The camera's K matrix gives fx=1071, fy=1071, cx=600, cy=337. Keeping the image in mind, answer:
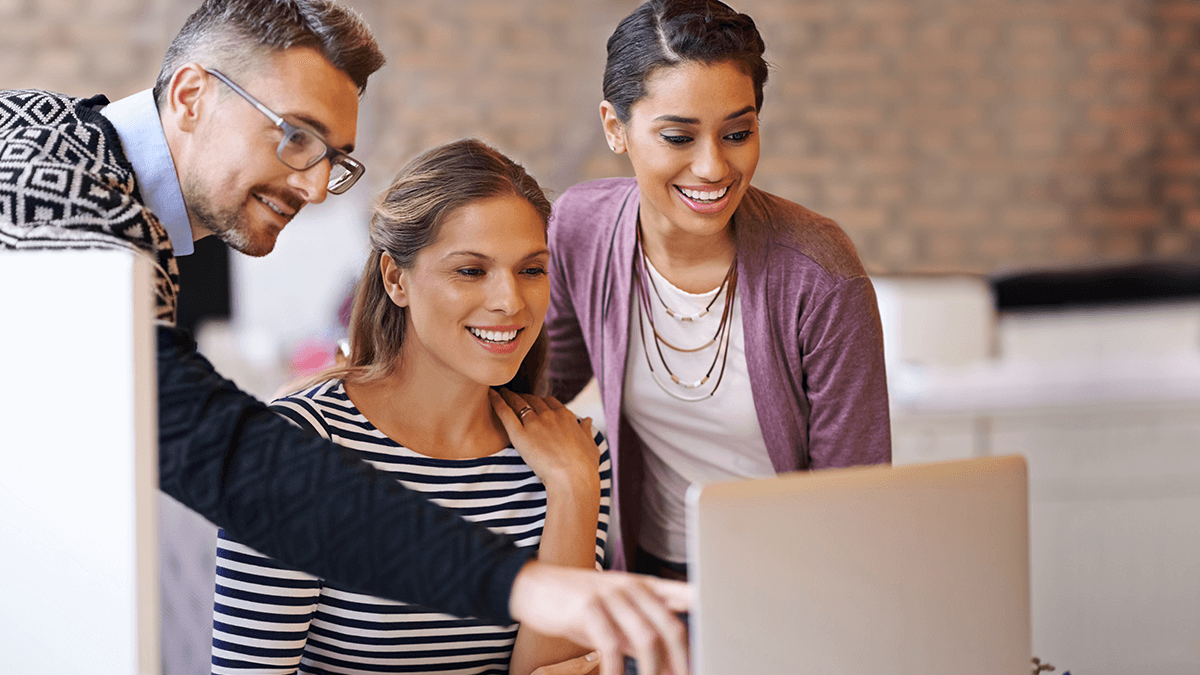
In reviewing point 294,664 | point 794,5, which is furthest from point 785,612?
point 794,5

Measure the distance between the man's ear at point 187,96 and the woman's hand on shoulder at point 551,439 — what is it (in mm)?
512

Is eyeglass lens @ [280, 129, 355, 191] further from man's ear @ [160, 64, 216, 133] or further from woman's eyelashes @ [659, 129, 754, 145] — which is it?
woman's eyelashes @ [659, 129, 754, 145]

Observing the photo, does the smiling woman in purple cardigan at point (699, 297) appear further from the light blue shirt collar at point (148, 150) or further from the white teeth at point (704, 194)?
the light blue shirt collar at point (148, 150)

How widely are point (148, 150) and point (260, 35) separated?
151 millimetres

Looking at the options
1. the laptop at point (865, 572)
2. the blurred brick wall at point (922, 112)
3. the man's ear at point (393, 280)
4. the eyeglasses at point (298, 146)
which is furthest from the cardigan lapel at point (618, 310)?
the blurred brick wall at point (922, 112)

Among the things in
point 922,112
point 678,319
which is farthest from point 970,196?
point 678,319

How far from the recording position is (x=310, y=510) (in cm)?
74

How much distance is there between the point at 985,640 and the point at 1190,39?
3.53m

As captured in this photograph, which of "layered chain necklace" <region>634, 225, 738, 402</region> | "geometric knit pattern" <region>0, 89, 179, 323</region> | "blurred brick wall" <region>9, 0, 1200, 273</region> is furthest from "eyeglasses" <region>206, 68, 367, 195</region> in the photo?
"blurred brick wall" <region>9, 0, 1200, 273</region>

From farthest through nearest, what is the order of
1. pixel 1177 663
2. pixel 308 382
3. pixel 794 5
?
1. pixel 794 5
2. pixel 1177 663
3. pixel 308 382

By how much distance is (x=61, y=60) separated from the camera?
3.30 m

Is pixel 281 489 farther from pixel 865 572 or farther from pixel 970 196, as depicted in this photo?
pixel 970 196

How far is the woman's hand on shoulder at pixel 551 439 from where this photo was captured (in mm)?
1265

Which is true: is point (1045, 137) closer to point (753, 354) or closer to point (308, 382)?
point (753, 354)
